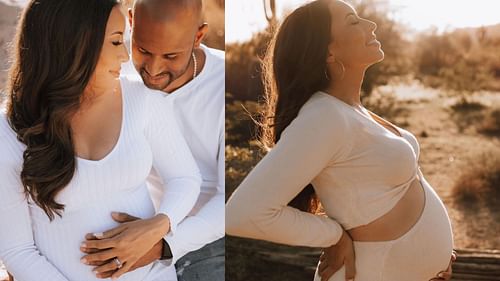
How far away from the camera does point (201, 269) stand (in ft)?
4.50

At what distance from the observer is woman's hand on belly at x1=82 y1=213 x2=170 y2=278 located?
3.85 ft

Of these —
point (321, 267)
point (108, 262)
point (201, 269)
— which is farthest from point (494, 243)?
point (108, 262)

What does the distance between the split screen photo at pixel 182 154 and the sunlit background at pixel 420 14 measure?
1.07 metres

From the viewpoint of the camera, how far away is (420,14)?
144 inches

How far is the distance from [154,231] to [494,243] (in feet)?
8.16

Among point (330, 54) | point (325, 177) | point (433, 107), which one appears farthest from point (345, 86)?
point (433, 107)

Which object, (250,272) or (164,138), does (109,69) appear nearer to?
(164,138)

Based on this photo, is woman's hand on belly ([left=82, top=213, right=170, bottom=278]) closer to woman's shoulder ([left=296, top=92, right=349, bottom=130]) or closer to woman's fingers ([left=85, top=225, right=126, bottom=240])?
woman's fingers ([left=85, top=225, right=126, bottom=240])

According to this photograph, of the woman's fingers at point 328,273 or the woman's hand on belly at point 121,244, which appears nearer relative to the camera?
the woman's hand on belly at point 121,244

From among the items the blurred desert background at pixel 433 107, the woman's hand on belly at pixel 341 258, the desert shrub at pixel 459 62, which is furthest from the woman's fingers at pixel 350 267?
the desert shrub at pixel 459 62

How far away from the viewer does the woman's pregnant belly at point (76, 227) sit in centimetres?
114

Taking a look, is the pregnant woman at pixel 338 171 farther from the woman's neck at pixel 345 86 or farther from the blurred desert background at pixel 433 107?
the blurred desert background at pixel 433 107

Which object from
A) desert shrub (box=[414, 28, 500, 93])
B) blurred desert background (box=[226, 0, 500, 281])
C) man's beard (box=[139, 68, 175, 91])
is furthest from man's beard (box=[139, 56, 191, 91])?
desert shrub (box=[414, 28, 500, 93])

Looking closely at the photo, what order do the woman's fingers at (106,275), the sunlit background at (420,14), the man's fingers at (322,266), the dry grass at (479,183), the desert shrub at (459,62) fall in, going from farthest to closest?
the desert shrub at (459,62), the dry grass at (479,183), the sunlit background at (420,14), the man's fingers at (322,266), the woman's fingers at (106,275)
